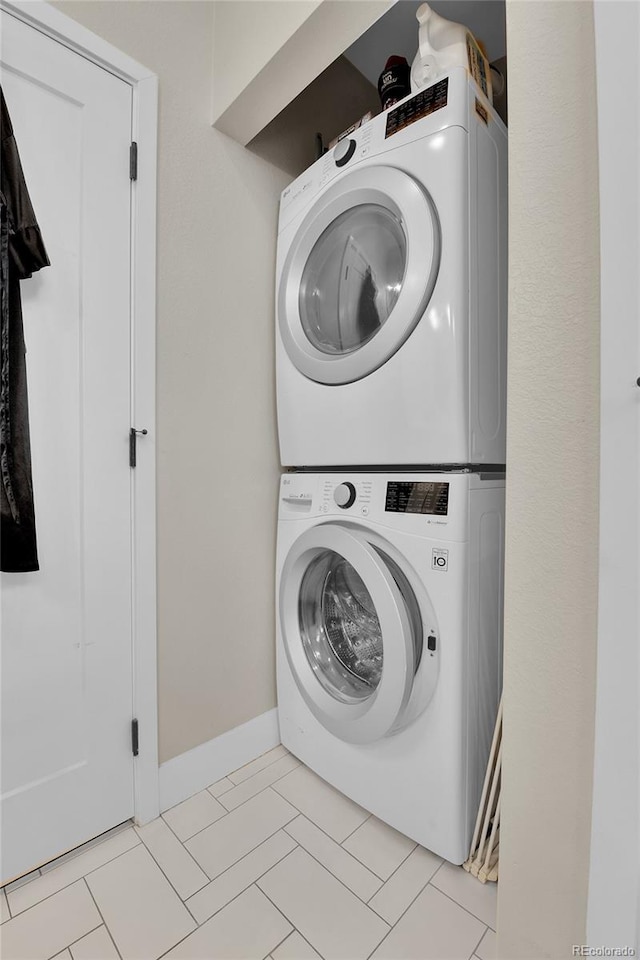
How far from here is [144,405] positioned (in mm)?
1285

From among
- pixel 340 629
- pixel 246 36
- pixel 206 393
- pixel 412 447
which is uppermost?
pixel 246 36

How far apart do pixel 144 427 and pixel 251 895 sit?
119 cm

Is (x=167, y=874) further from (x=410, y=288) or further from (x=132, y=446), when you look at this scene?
(x=410, y=288)

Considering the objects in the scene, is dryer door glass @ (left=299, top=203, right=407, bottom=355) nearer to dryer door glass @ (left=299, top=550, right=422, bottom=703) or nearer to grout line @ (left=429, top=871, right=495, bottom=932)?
dryer door glass @ (left=299, top=550, right=422, bottom=703)

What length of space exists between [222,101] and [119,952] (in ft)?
7.14

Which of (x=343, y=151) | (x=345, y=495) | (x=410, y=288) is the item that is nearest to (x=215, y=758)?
(x=345, y=495)

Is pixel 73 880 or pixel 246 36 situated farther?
pixel 246 36

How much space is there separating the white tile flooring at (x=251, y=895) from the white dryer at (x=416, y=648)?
0.09 m

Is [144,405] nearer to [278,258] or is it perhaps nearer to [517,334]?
[278,258]

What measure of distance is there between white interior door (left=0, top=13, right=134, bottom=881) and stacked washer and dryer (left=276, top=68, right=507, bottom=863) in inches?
21.1

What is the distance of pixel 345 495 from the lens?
127 centimetres

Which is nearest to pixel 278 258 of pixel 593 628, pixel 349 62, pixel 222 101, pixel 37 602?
pixel 222 101

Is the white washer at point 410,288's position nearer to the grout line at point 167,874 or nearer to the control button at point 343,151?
the control button at point 343,151

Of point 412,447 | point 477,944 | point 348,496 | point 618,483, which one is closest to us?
point 618,483
